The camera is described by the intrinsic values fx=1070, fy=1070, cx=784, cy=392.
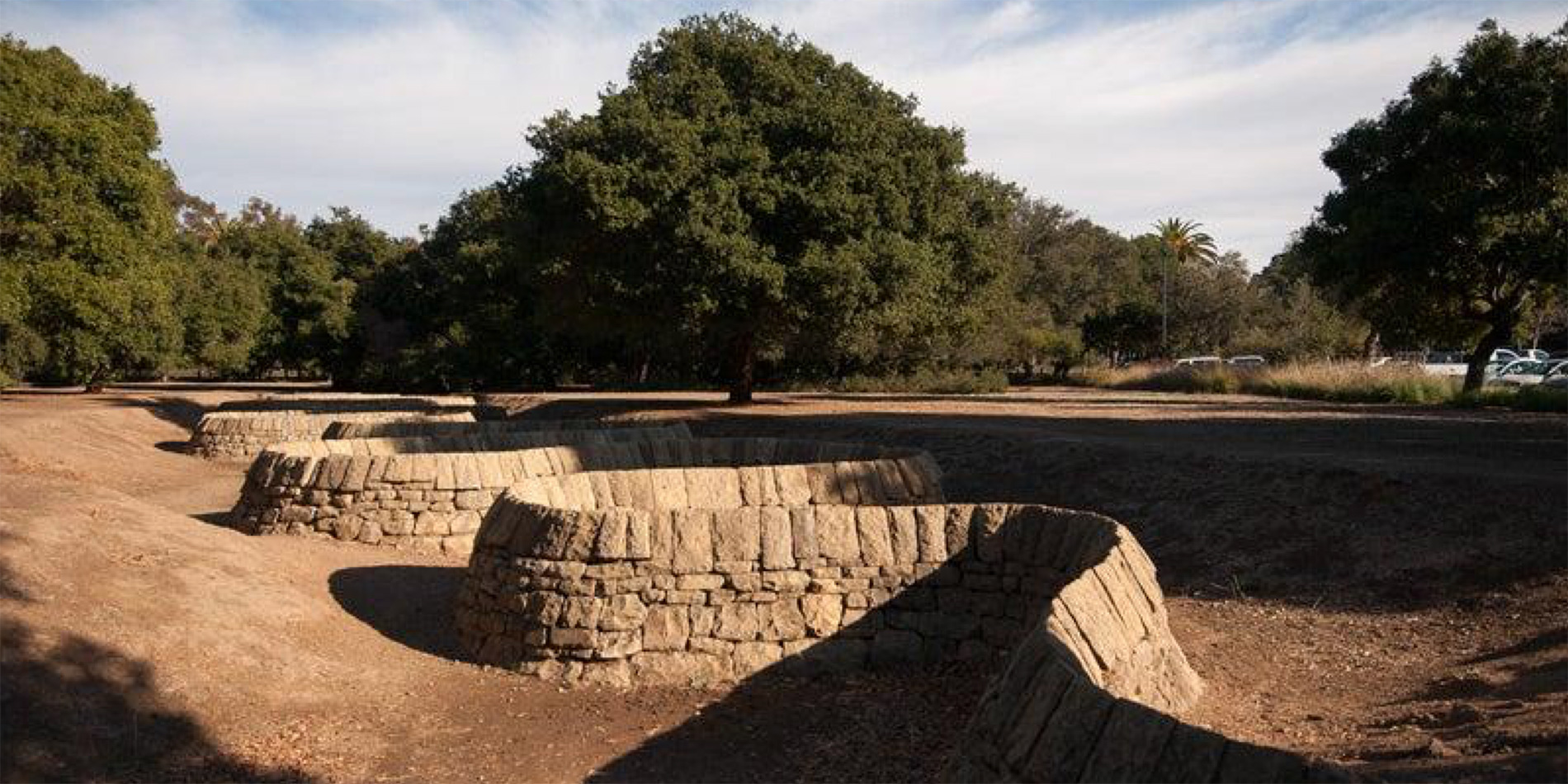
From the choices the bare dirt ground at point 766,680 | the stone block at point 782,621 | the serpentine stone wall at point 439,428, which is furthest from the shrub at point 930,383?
the stone block at point 782,621

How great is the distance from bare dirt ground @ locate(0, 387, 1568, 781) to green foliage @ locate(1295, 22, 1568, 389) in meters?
8.96

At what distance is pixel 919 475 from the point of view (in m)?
9.99

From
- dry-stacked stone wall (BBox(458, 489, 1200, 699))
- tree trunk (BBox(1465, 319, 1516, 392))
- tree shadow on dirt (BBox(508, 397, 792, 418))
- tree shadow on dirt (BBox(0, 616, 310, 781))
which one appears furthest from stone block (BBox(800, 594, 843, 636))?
tree trunk (BBox(1465, 319, 1516, 392))

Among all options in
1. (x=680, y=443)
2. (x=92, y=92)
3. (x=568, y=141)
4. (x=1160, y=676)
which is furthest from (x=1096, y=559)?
(x=92, y=92)

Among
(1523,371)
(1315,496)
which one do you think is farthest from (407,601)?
(1523,371)

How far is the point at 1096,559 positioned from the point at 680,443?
21.2ft

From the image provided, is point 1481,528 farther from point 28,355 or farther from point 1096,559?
point 28,355

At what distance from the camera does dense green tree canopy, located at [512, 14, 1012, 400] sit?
2008 centimetres

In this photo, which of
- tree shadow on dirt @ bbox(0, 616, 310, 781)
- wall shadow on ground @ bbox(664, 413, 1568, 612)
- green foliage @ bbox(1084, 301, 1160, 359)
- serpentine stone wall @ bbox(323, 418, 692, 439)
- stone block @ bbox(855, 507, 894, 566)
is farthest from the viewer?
green foliage @ bbox(1084, 301, 1160, 359)

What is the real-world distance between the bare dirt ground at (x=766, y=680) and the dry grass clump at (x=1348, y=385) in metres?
7.41

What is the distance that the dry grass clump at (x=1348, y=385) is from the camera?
18734 millimetres

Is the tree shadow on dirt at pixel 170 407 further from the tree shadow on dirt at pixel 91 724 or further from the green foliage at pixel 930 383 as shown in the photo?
the tree shadow on dirt at pixel 91 724

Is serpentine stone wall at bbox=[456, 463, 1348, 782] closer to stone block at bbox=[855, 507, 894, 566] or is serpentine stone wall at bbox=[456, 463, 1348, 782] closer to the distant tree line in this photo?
stone block at bbox=[855, 507, 894, 566]

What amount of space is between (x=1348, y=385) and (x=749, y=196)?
14.0m
